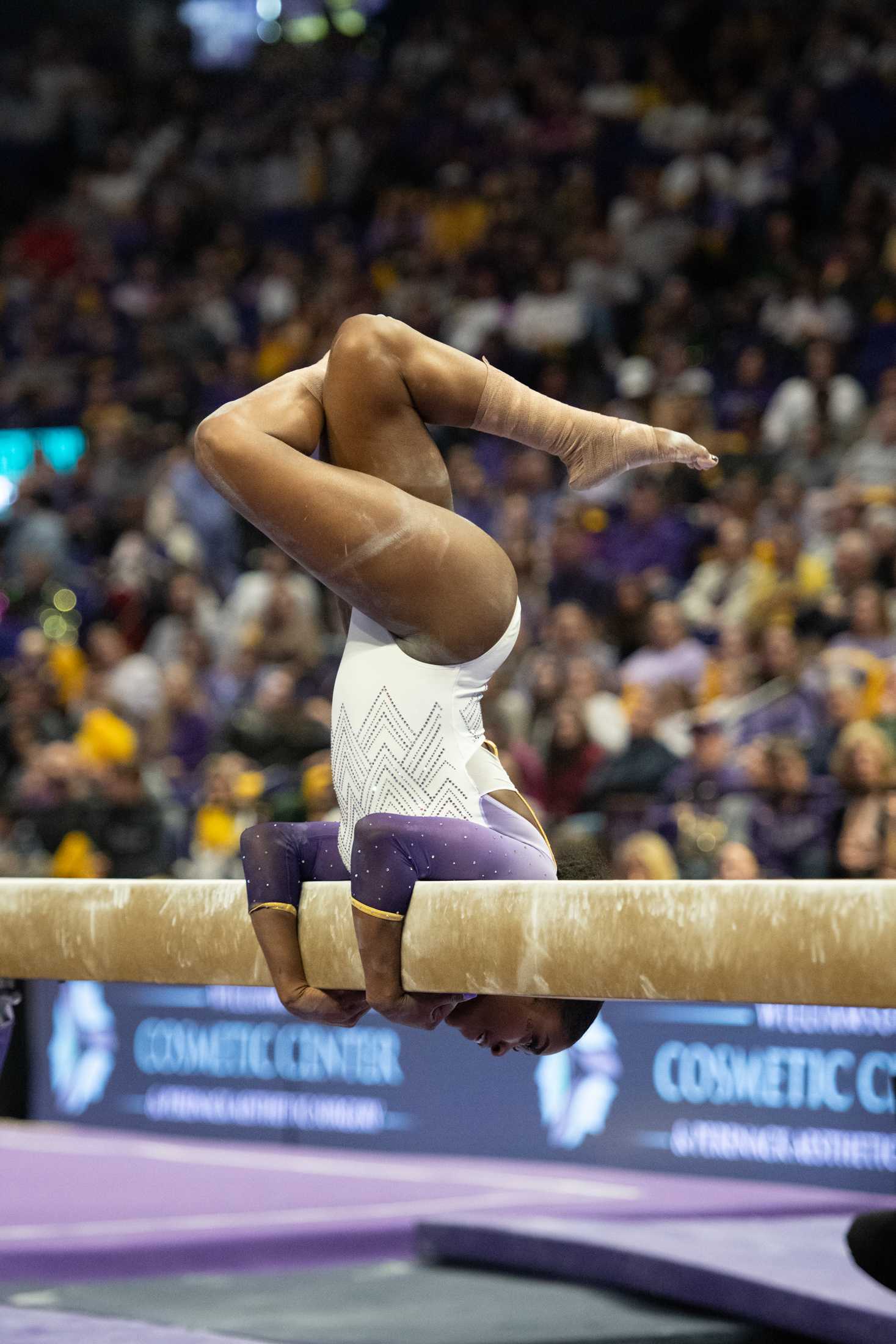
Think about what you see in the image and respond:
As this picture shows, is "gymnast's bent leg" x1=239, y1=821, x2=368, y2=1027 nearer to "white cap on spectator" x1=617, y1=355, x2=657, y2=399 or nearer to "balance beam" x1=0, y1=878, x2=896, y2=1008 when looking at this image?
"balance beam" x1=0, y1=878, x2=896, y2=1008

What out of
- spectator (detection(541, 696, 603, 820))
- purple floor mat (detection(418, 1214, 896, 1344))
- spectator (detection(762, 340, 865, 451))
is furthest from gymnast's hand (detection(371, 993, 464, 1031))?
spectator (detection(762, 340, 865, 451))

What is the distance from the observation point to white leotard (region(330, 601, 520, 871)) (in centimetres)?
295

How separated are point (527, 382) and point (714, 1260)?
5.90 m

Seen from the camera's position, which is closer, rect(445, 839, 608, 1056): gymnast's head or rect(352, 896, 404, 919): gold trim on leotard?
rect(352, 896, 404, 919): gold trim on leotard

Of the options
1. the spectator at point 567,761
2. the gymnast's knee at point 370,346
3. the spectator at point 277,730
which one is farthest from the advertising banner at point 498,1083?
the gymnast's knee at point 370,346

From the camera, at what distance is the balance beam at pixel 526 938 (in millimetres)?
2430

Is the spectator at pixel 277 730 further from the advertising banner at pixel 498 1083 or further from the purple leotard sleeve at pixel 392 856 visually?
the purple leotard sleeve at pixel 392 856

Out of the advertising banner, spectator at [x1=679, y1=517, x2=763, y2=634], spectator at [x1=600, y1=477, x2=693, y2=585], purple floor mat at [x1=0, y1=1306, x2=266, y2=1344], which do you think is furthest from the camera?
spectator at [x1=600, y1=477, x2=693, y2=585]

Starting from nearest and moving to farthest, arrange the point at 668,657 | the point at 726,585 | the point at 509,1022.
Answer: the point at 509,1022, the point at 668,657, the point at 726,585

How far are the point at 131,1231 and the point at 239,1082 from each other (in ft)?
6.13

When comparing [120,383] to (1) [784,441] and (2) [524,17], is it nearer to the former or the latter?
(2) [524,17]

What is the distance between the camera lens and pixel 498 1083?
22.0ft

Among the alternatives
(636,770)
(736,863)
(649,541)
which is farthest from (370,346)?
(649,541)

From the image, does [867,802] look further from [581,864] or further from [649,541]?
[581,864]
